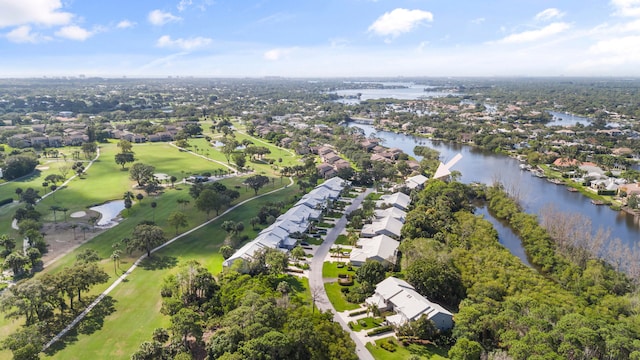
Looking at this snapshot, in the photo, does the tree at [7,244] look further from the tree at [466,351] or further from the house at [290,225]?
the tree at [466,351]

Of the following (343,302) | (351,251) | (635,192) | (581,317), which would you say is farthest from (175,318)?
(635,192)

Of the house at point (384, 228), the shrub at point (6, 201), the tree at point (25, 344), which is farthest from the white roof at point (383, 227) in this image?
the shrub at point (6, 201)

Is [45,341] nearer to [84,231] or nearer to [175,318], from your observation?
[175,318]

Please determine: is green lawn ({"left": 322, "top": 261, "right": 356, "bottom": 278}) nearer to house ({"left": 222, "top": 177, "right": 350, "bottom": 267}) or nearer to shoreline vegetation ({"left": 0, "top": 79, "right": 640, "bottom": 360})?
shoreline vegetation ({"left": 0, "top": 79, "right": 640, "bottom": 360})

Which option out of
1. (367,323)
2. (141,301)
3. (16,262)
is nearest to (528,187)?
(367,323)

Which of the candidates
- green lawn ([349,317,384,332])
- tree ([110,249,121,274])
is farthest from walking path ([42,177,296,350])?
green lawn ([349,317,384,332])

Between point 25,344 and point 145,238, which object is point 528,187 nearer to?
point 145,238
